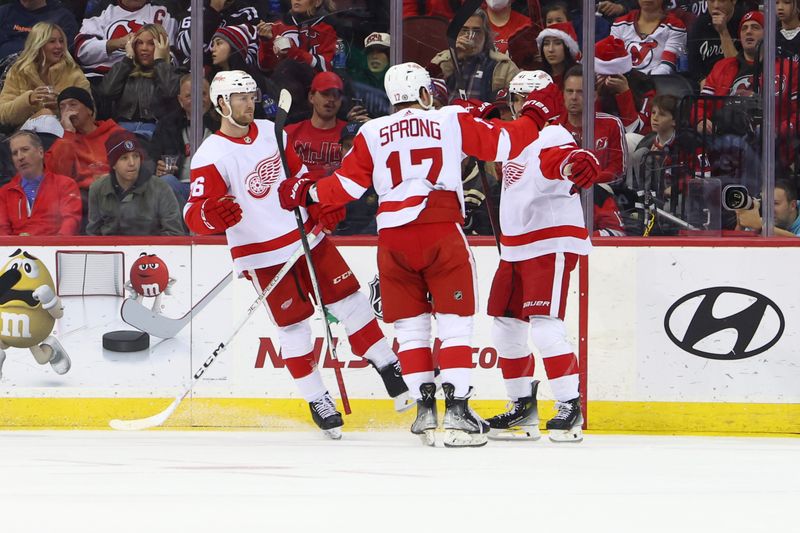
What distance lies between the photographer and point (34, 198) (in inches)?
225

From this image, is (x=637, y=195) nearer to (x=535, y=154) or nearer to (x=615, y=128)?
(x=615, y=128)

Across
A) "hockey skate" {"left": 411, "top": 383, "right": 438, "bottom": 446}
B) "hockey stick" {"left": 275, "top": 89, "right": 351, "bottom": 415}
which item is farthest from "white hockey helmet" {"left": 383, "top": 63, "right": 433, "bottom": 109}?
"hockey skate" {"left": 411, "top": 383, "right": 438, "bottom": 446}

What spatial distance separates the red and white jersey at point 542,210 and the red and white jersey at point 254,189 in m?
0.75

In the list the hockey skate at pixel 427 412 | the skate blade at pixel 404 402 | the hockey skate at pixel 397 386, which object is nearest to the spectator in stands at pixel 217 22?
the hockey skate at pixel 397 386

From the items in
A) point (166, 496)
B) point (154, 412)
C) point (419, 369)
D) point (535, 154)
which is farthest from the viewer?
point (154, 412)

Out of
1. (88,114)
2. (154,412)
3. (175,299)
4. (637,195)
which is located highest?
A: (88,114)

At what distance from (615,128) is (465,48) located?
27.6 inches

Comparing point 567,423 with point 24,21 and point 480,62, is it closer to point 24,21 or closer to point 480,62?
point 480,62

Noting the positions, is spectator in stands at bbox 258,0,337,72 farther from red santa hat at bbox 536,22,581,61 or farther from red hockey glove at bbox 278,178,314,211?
red hockey glove at bbox 278,178,314,211

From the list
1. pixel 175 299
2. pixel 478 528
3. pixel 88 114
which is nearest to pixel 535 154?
pixel 175 299

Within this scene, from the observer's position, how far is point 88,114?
5.80 meters

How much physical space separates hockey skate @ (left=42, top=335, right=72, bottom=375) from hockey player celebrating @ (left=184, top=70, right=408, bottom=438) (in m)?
0.90

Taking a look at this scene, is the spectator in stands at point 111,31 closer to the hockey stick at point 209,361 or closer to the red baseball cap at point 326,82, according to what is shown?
the red baseball cap at point 326,82

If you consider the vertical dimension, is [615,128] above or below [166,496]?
above
